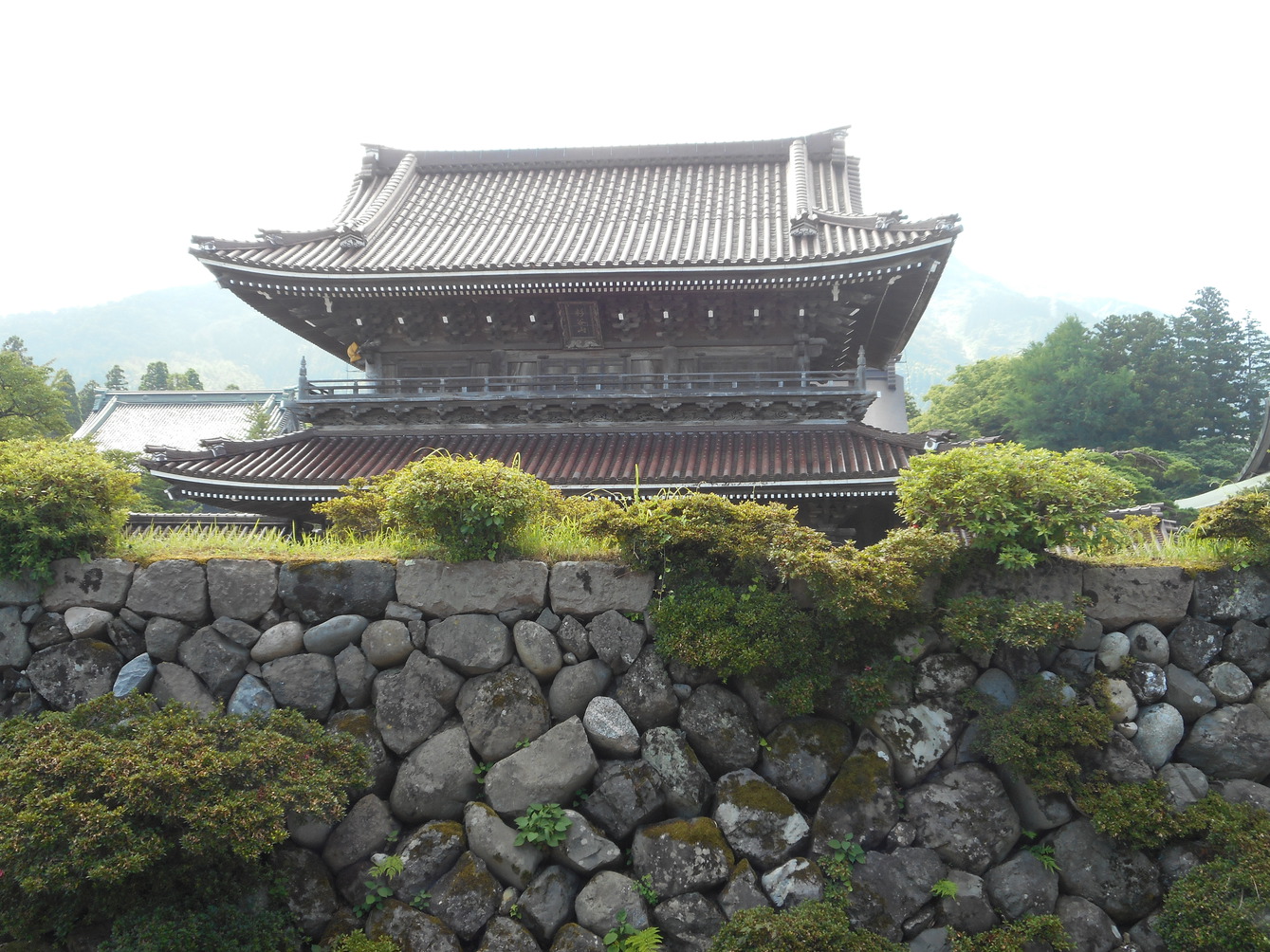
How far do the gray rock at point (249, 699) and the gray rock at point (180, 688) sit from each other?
16 centimetres

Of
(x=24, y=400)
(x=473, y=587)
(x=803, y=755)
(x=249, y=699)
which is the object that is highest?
(x=24, y=400)

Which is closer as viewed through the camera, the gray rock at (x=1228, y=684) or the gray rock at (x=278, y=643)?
the gray rock at (x=1228, y=684)

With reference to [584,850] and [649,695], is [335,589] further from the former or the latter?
[584,850]

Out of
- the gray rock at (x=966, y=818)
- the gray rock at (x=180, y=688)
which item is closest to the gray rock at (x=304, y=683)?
the gray rock at (x=180, y=688)

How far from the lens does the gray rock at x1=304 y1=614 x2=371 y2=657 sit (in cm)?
629

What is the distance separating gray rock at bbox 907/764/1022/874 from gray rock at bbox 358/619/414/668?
4.35m

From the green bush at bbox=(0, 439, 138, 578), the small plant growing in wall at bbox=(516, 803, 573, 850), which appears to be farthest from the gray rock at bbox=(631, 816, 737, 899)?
the green bush at bbox=(0, 439, 138, 578)

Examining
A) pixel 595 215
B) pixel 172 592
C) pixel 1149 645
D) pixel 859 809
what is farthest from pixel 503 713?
pixel 595 215

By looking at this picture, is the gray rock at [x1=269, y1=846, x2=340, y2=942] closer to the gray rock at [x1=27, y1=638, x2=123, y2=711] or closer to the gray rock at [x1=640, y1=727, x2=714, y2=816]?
the gray rock at [x1=27, y1=638, x2=123, y2=711]

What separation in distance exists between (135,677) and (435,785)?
109 inches

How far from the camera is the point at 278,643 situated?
627 centimetres

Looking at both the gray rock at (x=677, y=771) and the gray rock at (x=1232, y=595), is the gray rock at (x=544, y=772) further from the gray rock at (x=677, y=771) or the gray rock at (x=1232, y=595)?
the gray rock at (x=1232, y=595)

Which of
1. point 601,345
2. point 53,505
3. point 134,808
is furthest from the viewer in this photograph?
point 601,345

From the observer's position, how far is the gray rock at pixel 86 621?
6312 millimetres
